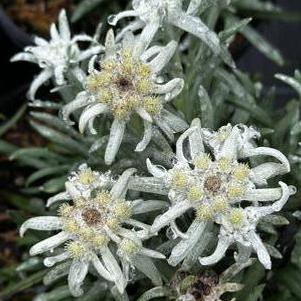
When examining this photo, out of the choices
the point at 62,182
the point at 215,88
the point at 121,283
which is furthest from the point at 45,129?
the point at 121,283

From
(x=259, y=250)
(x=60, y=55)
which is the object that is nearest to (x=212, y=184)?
(x=259, y=250)

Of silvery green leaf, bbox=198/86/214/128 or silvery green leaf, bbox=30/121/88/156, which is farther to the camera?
silvery green leaf, bbox=30/121/88/156

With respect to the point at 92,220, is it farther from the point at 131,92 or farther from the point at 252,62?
the point at 252,62

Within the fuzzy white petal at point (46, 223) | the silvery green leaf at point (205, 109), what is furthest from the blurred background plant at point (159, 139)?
the fuzzy white petal at point (46, 223)

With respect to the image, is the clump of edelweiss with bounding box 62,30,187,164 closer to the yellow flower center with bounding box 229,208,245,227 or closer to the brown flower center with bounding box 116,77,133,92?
the brown flower center with bounding box 116,77,133,92

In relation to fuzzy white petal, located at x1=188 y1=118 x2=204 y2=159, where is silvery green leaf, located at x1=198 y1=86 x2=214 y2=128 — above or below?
below

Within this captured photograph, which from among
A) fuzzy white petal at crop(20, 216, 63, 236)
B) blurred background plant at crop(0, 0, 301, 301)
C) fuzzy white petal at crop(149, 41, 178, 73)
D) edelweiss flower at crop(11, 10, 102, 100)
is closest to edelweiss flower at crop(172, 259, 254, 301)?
blurred background plant at crop(0, 0, 301, 301)
